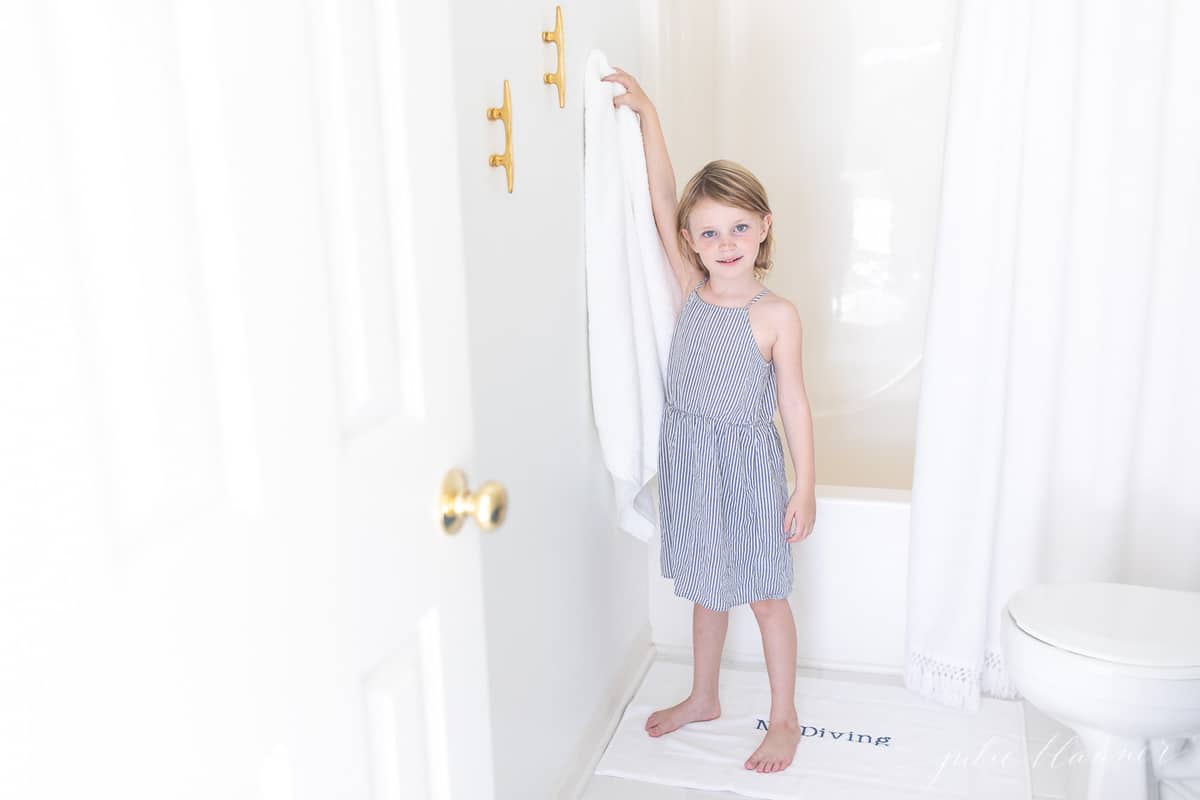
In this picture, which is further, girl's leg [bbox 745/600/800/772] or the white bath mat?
girl's leg [bbox 745/600/800/772]

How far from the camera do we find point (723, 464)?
2.14m

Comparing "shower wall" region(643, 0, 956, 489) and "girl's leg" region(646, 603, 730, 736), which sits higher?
"shower wall" region(643, 0, 956, 489)

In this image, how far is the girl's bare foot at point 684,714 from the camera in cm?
229

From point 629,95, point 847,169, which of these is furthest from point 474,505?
point 847,169

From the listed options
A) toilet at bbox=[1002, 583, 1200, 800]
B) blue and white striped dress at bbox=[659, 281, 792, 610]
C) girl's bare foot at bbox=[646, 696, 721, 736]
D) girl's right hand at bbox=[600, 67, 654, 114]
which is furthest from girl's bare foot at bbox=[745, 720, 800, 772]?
girl's right hand at bbox=[600, 67, 654, 114]

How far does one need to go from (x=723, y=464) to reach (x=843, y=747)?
2.04 feet

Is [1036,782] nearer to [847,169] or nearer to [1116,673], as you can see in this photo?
[1116,673]

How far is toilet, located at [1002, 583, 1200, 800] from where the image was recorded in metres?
1.66

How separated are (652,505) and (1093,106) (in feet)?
3.72

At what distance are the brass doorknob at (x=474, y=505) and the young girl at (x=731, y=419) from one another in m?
1.15

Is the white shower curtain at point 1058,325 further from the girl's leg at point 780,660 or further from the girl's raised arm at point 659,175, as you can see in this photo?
the girl's raised arm at point 659,175

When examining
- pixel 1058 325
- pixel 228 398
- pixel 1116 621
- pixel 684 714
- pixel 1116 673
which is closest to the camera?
pixel 228 398

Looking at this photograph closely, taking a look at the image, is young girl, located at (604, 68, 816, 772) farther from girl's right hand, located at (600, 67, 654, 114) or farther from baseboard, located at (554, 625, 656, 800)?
baseboard, located at (554, 625, 656, 800)

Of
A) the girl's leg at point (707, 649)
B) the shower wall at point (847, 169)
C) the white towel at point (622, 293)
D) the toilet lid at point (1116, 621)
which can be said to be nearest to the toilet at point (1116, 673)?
the toilet lid at point (1116, 621)
